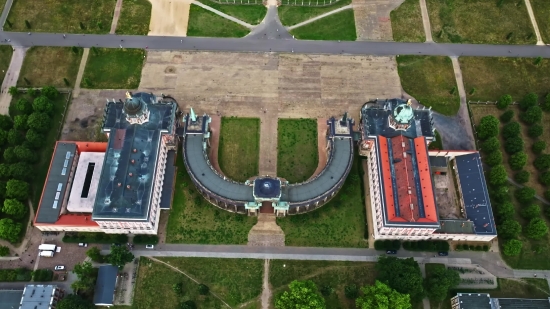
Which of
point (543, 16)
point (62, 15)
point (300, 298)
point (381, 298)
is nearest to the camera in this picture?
point (381, 298)

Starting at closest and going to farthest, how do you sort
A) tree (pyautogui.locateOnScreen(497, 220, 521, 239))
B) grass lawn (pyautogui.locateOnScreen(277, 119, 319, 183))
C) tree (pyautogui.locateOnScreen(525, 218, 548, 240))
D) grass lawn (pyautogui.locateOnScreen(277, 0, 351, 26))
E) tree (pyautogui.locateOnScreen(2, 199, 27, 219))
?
tree (pyautogui.locateOnScreen(2, 199, 27, 219)), tree (pyautogui.locateOnScreen(525, 218, 548, 240)), tree (pyautogui.locateOnScreen(497, 220, 521, 239)), grass lawn (pyautogui.locateOnScreen(277, 119, 319, 183)), grass lawn (pyautogui.locateOnScreen(277, 0, 351, 26))

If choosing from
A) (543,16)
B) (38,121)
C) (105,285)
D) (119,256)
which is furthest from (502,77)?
(38,121)

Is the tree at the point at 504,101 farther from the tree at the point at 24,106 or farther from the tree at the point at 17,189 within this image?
the tree at the point at 24,106

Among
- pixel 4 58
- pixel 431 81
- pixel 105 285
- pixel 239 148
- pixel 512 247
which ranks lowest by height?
pixel 105 285

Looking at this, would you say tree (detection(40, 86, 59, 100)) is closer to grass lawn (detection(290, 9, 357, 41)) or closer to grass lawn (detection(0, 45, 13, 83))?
grass lawn (detection(0, 45, 13, 83))

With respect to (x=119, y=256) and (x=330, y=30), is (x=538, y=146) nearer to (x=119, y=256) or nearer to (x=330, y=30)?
(x=330, y=30)

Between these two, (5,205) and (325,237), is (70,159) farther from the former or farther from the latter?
(325,237)

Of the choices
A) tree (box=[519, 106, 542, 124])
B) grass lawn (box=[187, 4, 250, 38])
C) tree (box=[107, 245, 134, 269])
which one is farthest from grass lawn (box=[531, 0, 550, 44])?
tree (box=[107, 245, 134, 269])
